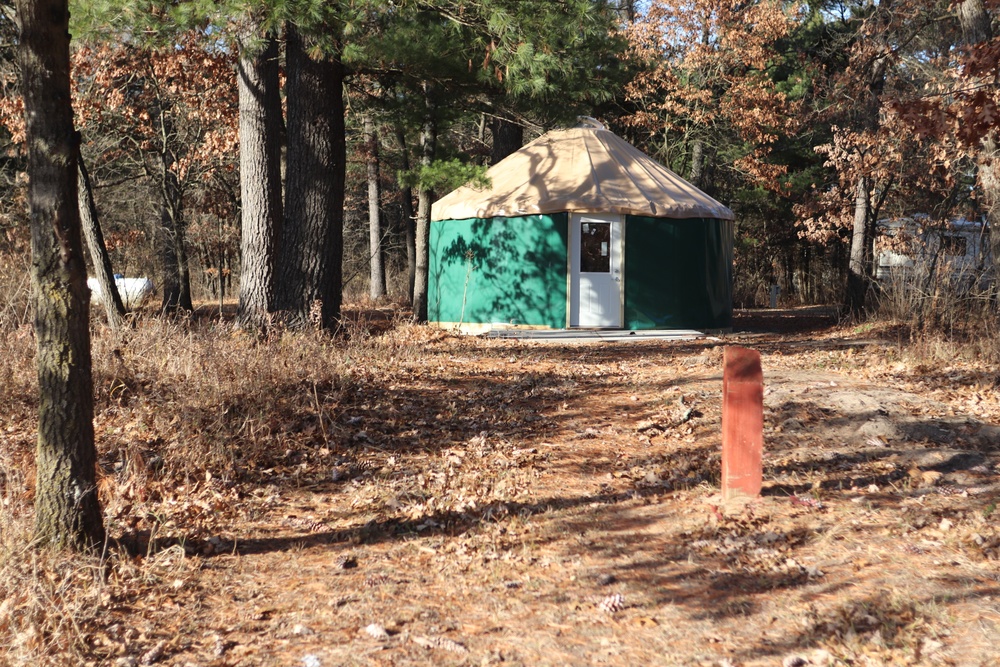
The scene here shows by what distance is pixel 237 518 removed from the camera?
4617 mm

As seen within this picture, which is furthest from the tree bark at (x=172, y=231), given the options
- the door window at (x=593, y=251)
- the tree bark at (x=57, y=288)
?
the tree bark at (x=57, y=288)

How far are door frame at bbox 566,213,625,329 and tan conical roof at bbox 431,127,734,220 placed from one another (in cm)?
20

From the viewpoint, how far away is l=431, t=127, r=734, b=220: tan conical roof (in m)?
13.2

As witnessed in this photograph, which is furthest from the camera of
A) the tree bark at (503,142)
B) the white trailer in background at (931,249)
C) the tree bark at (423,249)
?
the tree bark at (503,142)

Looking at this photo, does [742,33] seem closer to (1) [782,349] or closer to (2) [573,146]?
(2) [573,146]

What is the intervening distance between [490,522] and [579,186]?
31.0ft

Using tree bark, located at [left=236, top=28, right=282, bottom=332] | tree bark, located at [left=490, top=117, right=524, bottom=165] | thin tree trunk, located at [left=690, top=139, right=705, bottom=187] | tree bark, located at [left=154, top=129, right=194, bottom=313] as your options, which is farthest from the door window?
tree bark, located at [left=236, top=28, right=282, bottom=332]

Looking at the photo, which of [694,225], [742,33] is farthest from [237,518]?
[742,33]

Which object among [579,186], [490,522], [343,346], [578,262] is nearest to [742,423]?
[490,522]

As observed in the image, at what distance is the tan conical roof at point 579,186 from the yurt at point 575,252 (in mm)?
22

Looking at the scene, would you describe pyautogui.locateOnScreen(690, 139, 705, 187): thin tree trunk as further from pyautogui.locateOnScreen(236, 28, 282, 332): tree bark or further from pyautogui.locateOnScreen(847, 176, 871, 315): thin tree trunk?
pyautogui.locateOnScreen(236, 28, 282, 332): tree bark

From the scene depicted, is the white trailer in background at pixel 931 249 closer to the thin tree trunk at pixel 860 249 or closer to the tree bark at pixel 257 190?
the thin tree trunk at pixel 860 249

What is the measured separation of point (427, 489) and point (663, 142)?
16.6 meters

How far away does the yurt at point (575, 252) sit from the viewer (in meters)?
13.2
